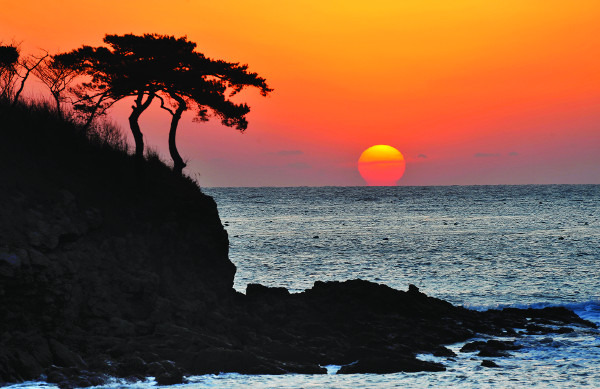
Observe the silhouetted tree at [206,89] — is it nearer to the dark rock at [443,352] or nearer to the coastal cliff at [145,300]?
the coastal cliff at [145,300]

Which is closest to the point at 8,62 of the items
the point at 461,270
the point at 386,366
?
the point at 386,366

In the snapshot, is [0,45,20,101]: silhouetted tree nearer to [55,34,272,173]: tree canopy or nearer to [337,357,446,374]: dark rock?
[55,34,272,173]: tree canopy

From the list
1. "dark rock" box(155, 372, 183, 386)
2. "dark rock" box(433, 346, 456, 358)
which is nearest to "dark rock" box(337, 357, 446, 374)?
"dark rock" box(433, 346, 456, 358)

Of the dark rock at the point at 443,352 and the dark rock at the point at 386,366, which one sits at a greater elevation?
the dark rock at the point at 386,366

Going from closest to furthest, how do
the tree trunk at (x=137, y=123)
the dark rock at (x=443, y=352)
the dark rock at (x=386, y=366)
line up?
the dark rock at (x=386, y=366)
the dark rock at (x=443, y=352)
the tree trunk at (x=137, y=123)

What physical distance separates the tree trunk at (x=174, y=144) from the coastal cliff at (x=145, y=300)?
27.0 inches

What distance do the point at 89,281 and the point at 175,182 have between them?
29.4 ft

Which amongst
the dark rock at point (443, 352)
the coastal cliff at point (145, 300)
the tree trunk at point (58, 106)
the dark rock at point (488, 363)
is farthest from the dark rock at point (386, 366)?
the tree trunk at point (58, 106)

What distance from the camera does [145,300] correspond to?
2359 cm

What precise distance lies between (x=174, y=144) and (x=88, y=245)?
9.43m

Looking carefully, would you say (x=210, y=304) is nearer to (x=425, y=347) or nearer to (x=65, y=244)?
(x=65, y=244)

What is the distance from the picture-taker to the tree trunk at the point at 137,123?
30.0m

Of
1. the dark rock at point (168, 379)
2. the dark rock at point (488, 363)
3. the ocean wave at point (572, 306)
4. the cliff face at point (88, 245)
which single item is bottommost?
the ocean wave at point (572, 306)

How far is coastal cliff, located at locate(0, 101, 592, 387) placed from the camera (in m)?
19.8
